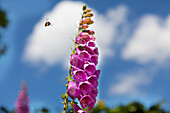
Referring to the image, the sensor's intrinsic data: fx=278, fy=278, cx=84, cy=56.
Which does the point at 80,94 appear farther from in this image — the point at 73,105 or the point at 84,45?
the point at 84,45

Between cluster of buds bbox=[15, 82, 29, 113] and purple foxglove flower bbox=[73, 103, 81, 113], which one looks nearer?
purple foxglove flower bbox=[73, 103, 81, 113]

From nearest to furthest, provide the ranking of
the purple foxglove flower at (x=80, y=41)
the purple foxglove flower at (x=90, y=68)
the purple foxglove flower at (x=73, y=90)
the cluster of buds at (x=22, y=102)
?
the purple foxglove flower at (x=73, y=90), the purple foxglove flower at (x=90, y=68), the purple foxglove flower at (x=80, y=41), the cluster of buds at (x=22, y=102)

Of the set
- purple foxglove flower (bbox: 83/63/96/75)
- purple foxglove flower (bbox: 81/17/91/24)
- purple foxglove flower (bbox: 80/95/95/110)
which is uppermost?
purple foxglove flower (bbox: 81/17/91/24)

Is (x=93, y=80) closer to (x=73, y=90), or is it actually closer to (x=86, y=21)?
(x=73, y=90)

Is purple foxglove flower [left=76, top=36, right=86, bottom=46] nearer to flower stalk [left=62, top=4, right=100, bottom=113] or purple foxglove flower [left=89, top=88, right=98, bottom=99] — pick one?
flower stalk [left=62, top=4, right=100, bottom=113]

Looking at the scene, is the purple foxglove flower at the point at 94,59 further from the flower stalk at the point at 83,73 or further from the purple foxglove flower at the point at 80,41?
the purple foxglove flower at the point at 80,41

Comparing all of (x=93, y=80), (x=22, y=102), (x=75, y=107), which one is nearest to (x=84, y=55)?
(x=93, y=80)

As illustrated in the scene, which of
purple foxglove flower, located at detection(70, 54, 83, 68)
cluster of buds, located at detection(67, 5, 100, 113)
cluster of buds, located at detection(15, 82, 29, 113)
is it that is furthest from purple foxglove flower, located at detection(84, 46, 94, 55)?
cluster of buds, located at detection(15, 82, 29, 113)

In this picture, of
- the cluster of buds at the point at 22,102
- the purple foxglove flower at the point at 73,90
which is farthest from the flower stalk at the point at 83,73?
the cluster of buds at the point at 22,102
